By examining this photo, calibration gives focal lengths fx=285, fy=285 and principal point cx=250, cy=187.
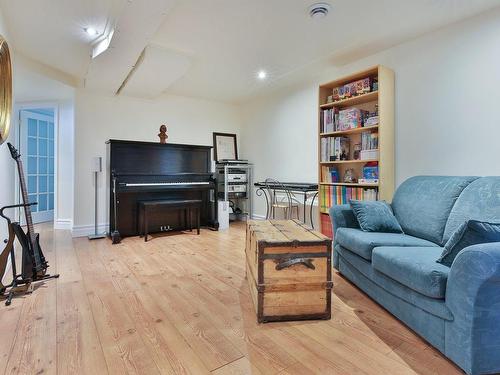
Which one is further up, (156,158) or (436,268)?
(156,158)

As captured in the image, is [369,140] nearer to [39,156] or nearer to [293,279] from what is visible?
[293,279]

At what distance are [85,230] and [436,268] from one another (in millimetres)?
4479

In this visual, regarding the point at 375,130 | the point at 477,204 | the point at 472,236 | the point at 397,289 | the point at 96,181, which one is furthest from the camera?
the point at 96,181

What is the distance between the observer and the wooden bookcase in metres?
3.02

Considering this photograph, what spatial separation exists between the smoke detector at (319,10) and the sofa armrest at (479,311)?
213 centimetres

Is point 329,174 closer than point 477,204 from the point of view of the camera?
No

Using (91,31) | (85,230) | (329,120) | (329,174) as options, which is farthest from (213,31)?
(85,230)

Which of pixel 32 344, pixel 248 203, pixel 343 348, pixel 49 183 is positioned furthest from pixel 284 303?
pixel 49 183

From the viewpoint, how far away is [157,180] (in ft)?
13.9

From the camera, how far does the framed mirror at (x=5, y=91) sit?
7.42ft

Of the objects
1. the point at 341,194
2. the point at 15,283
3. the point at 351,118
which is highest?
the point at 351,118

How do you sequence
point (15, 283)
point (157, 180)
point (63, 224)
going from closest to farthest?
point (15, 283), point (157, 180), point (63, 224)

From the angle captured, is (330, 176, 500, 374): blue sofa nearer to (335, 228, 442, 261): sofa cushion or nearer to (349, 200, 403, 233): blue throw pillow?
(335, 228, 442, 261): sofa cushion

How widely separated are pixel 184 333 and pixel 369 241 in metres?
1.41
